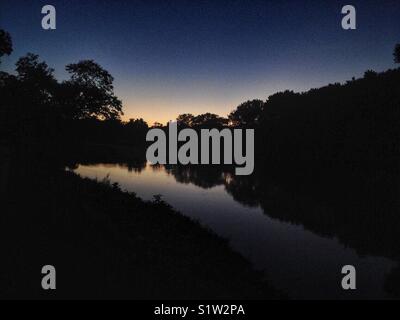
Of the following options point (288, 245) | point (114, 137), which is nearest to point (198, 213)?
point (288, 245)

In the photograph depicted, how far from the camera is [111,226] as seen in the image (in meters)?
13.3

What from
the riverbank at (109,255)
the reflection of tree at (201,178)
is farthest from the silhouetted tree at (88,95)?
the riverbank at (109,255)

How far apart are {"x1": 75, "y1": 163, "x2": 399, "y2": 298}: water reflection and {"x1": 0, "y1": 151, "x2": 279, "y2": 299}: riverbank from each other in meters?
1.98

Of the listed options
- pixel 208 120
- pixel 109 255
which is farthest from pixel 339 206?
pixel 208 120

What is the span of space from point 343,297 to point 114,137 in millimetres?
130365

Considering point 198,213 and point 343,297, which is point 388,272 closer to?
point 343,297

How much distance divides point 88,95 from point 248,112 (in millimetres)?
84176

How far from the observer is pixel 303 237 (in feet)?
62.0

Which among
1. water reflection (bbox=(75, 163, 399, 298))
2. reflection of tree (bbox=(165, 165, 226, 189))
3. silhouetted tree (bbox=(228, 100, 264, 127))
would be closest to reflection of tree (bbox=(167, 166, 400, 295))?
water reflection (bbox=(75, 163, 399, 298))

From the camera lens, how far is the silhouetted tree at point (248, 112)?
127438 mm

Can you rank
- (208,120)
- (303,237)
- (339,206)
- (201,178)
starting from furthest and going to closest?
(208,120) < (201,178) < (339,206) < (303,237)

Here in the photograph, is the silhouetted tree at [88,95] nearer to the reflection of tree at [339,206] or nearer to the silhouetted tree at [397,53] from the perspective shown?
the reflection of tree at [339,206]

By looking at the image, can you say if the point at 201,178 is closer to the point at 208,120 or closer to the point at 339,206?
the point at 339,206

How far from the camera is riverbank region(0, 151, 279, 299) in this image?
870cm
